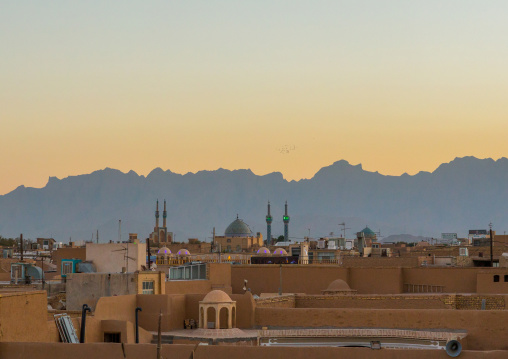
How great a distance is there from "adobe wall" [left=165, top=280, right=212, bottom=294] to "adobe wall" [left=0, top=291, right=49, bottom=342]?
15.0 meters

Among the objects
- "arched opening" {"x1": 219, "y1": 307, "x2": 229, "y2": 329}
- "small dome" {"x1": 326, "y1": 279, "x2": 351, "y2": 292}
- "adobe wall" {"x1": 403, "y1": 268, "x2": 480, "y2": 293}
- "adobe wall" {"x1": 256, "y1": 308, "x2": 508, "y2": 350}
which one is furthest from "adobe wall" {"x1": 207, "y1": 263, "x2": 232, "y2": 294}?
"adobe wall" {"x1": 256, "y1": 308, "x2": 508, "y2": 350}

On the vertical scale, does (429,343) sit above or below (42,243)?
below

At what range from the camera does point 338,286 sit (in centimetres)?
3666

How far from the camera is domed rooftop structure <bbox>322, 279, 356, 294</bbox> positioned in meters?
35.9

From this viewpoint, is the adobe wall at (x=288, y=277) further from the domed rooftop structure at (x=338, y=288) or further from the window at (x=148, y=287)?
the window at (x=148, y=287)

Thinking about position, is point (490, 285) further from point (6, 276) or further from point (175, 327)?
point (6, 276)

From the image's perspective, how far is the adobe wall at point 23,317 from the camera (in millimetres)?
16703

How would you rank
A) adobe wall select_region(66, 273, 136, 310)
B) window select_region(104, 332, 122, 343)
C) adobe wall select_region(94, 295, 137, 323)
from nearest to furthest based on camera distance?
window select_region(104, 332, 122, 343), adobe wall select_region(94, 295, 137, 323), adobe wall select_region(66, 273, 136, 310)

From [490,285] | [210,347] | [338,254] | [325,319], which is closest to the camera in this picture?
[210,347]

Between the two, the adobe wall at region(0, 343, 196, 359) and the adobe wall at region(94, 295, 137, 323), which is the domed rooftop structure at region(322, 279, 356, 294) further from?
the adobe wall at region(0, 343, 196, 359)

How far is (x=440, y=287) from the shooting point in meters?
39.1

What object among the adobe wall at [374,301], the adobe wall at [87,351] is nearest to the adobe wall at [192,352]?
the adobe wall at [87,351]

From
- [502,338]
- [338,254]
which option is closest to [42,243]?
[338,254]

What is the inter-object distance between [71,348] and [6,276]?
27303 millimetres
